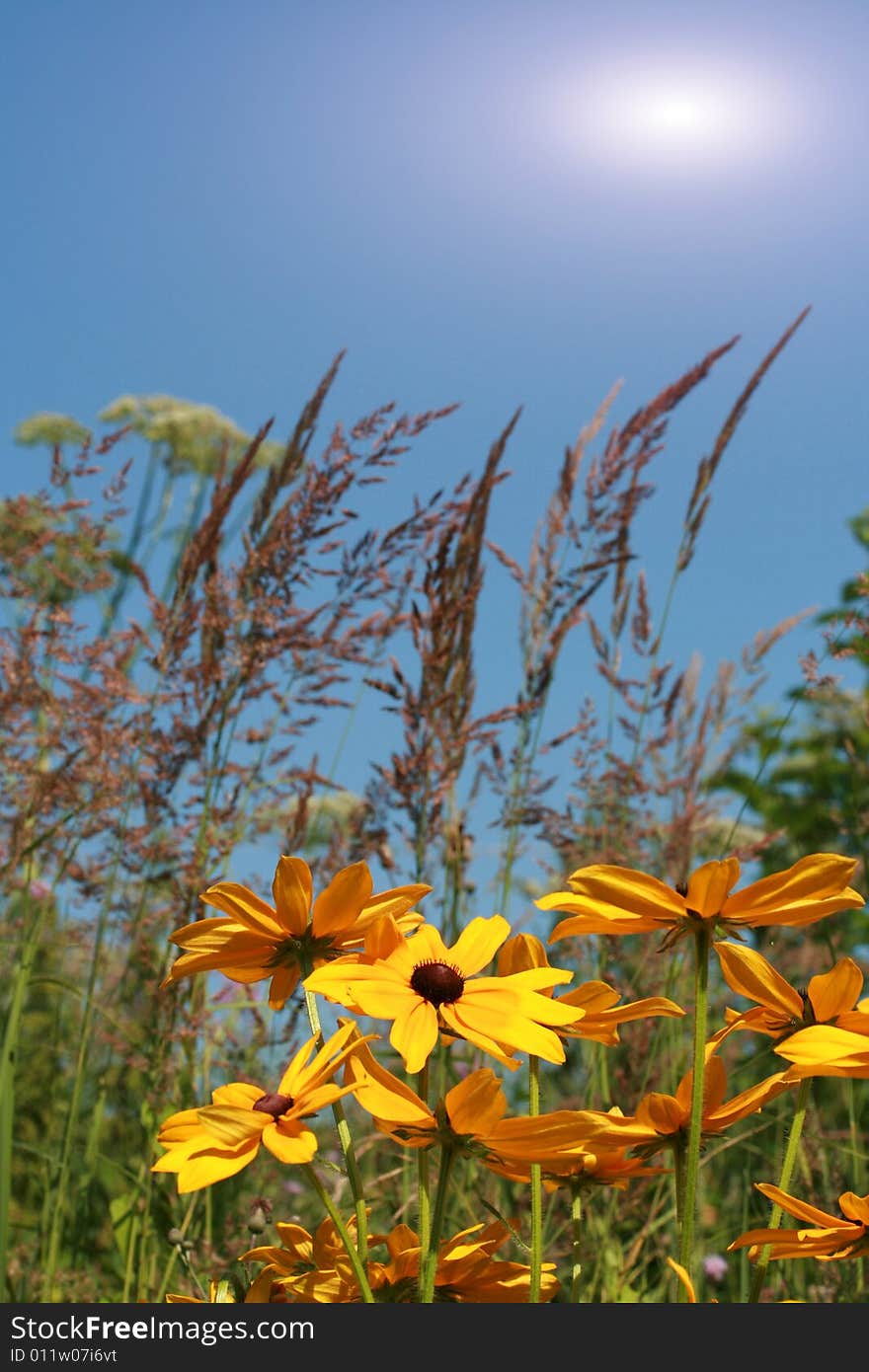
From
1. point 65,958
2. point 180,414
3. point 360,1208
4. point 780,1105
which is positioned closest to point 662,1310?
point 360,1208

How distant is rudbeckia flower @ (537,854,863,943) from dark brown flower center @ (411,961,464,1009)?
Result: 69 mm

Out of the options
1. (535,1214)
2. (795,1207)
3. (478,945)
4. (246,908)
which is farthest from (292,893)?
(795,1207)

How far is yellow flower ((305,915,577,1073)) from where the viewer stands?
622 millimetres

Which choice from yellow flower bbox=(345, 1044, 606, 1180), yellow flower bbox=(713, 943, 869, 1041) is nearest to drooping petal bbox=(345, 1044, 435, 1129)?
yellow flower bbox=(345, 1044, 606, 1180)

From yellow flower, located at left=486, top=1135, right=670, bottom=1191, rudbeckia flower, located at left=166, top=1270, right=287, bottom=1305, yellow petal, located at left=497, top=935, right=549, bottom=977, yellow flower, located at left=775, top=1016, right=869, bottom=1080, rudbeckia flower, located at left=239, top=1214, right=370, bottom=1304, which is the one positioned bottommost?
rudbeckia flower, located at left=166, top=1270, right=287, bottom=1305

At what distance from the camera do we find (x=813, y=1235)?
0.68 meters

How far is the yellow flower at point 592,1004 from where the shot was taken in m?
0.71

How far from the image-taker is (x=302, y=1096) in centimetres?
65

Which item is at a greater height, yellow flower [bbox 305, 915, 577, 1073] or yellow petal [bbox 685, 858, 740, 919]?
yellow petal [bbox 685, 858, 740, 919]

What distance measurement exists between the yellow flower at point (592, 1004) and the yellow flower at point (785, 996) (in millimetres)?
48

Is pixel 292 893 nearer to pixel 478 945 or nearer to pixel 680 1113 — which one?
pixel 478 945

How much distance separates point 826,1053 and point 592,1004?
15 cm

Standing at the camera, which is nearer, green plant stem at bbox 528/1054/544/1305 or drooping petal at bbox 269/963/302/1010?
green plant stem at bbox 528/1054/544/1305

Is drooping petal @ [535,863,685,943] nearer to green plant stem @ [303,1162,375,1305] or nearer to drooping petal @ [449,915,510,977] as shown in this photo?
drooping petal @ [449,915,510,977]
